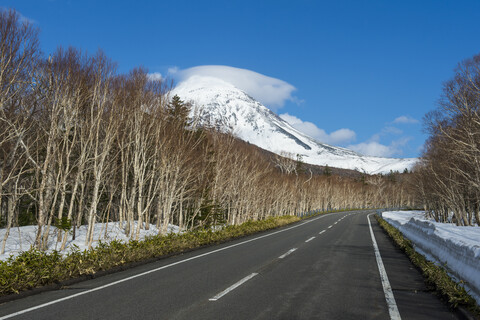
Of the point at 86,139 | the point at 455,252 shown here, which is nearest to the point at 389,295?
the point at 455,252

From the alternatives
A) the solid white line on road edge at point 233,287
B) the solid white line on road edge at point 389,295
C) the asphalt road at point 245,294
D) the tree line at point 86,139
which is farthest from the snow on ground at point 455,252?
the tree line at point 86,139

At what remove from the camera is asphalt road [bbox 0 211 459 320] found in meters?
5.25

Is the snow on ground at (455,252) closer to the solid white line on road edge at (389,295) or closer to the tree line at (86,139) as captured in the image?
the solid white line on road edge at (389,295)

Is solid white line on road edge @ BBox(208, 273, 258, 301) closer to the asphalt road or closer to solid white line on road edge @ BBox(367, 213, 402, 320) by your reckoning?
the asphalt road

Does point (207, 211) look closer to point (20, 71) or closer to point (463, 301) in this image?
point (20, 71)

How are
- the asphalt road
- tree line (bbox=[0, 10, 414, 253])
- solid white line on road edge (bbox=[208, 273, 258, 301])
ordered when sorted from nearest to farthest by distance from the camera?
the asphalt road
solid white line on road edge (bbox=[208, 273, 258, 301])
tree line (bbox=[0, 10, 414, 253])

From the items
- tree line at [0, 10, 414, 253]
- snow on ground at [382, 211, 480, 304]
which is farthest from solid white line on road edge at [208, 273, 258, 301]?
tree line at [0, 10, 414, 253]

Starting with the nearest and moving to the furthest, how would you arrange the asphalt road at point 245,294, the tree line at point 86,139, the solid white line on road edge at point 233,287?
the asphalt road at point 245,294 < the solid white line on road edge at point 233,287 < the tree line at point 86,139

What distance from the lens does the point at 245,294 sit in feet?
21.0

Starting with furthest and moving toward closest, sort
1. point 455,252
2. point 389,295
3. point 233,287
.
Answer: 1. point 455,252
2. point 233,287
3. point 389,295

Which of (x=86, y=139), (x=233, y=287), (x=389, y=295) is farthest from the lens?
(x=86, y=139)

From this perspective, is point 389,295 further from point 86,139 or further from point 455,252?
point 86,139

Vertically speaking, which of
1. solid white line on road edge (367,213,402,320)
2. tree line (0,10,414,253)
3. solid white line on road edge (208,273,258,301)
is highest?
tree line (0,10,414,253)

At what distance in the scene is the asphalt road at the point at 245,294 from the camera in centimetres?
525
